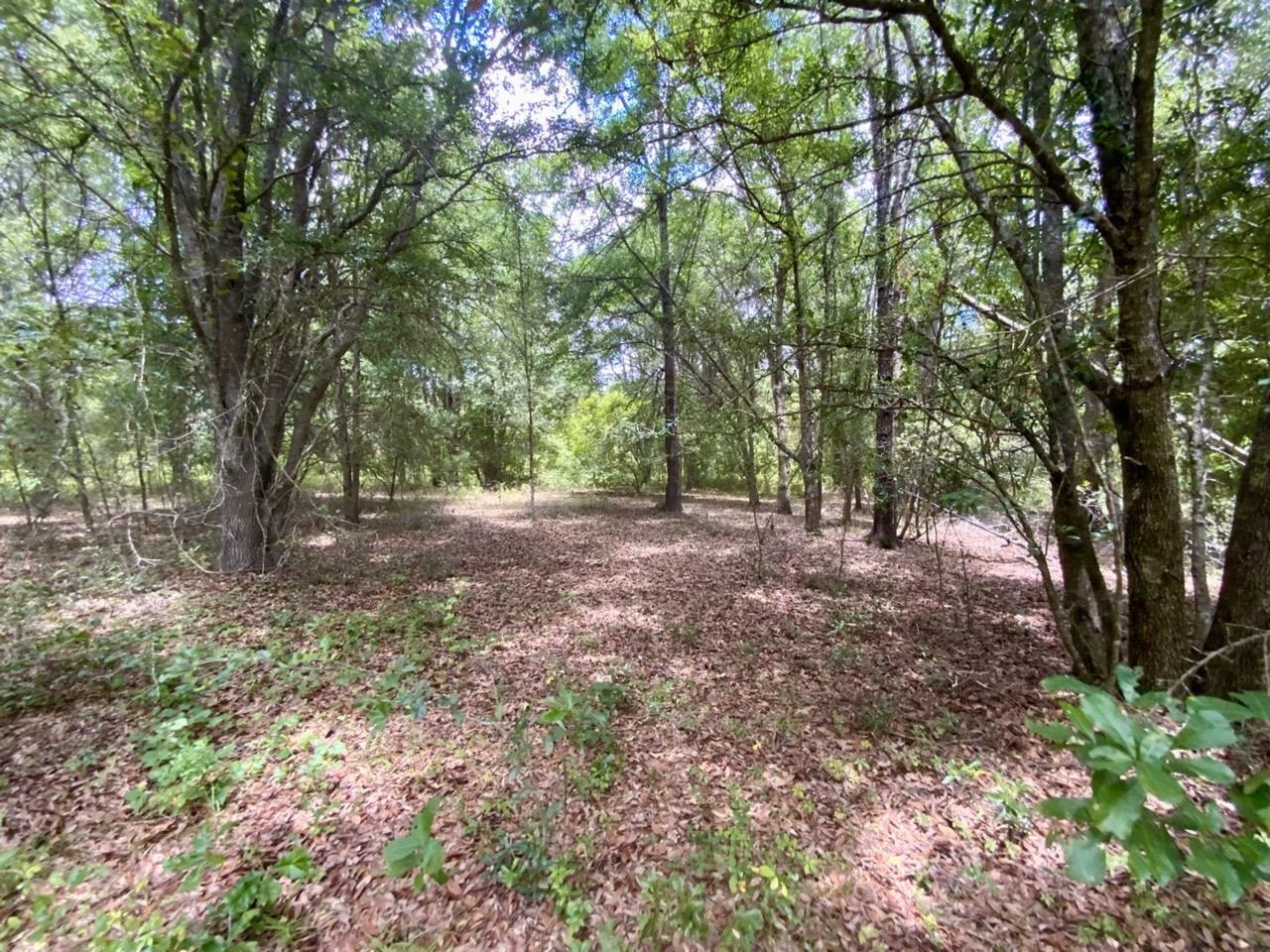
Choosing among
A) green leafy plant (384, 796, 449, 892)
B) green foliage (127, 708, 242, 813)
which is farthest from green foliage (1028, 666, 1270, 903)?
green foliage (127, 708, 242, 813)

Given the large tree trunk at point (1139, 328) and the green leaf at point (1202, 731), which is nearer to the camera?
the green leaf at point (1202, 731)

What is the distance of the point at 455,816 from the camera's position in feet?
8.36

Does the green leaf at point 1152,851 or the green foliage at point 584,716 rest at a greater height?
the green leaf at point 1152,851

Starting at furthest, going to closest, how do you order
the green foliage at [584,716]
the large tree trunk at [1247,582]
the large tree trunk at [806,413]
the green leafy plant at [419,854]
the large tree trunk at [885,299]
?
the large tree trunk at [806,413], the large tree trunk at [885,299], the large tree trunk at [1247,582], the green foliage at [584,716], the green leafy plant at [419,854]

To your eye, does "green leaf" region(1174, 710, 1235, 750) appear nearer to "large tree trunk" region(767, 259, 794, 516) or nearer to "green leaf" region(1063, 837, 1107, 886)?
"green leaf" region(1063, 837, 1107, 886)

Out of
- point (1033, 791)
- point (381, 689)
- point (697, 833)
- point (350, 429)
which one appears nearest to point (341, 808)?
point (381, 689)

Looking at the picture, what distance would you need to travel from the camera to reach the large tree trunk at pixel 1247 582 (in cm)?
270

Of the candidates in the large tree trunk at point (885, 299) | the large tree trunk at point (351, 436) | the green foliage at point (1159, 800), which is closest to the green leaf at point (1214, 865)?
the green foliage at point (1159, 800)

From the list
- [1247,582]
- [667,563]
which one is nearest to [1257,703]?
[1247,582]

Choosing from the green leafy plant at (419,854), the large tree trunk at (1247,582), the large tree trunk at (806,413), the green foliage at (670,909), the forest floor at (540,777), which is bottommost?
the green foliage at (670,909)

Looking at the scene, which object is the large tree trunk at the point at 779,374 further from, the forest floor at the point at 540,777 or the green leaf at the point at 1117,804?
the green leaf at the point at 1117,804

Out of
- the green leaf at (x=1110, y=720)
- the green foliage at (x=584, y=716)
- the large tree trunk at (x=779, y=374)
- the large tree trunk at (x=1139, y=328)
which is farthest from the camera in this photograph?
the large tree trunk at (x=779, y=374)

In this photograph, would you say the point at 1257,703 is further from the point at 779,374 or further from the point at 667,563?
the point at 779,374

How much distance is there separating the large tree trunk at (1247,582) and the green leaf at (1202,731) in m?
2.78
